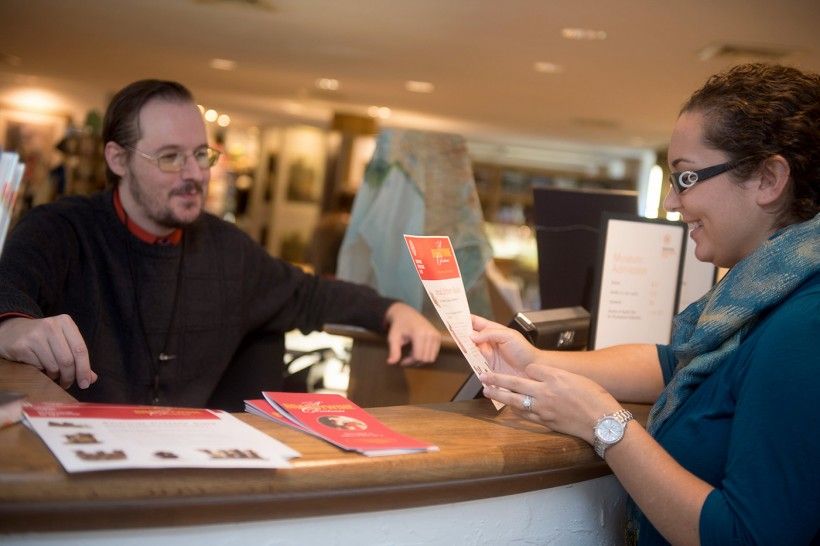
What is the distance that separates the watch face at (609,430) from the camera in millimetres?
1458

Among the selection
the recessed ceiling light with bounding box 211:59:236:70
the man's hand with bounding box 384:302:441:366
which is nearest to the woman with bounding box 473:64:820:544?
the man's hand with bounding box 384:302:441:366

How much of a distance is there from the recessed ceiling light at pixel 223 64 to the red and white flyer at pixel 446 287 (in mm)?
10699

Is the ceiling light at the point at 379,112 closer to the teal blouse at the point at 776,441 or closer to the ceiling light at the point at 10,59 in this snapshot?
the ceiling light at the point at 10,59

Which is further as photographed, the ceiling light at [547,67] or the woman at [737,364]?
the ceiling light at [547,67]

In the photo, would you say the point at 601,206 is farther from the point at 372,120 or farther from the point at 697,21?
the point at 372,120

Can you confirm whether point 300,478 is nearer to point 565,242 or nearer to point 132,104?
point 132,104

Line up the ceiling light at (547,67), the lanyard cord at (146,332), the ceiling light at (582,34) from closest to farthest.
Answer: the lanyard cord at (146,332)
the ceiling light at (582,34)
the ceiling light at (547,67)

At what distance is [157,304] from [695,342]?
4.93ft

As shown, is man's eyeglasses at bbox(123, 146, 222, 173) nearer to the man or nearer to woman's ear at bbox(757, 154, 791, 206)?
the man

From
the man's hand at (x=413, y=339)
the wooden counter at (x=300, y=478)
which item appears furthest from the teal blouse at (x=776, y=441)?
the man's hand at (x=413, y=339)

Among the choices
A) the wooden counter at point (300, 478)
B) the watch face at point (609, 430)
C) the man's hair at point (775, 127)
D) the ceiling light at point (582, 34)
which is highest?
the ceiling light at point (582, 34)

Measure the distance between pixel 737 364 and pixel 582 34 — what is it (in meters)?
6.83

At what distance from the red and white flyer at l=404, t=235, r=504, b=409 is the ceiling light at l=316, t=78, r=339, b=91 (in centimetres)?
1110

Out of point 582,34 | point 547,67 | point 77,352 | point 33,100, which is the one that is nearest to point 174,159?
point 77,352
